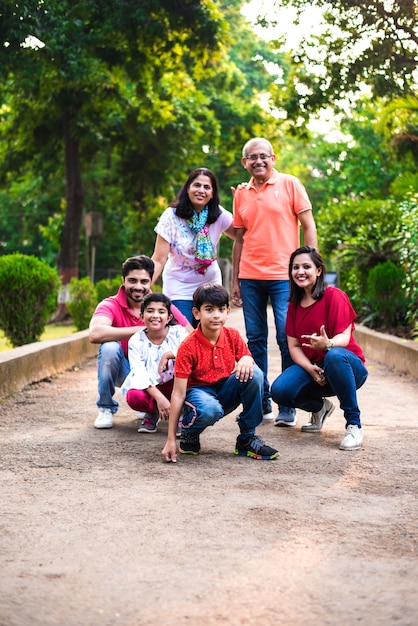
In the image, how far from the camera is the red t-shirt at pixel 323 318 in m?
6.49

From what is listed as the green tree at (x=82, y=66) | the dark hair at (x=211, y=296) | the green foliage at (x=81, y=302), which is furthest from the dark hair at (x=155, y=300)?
the green foliage at (x=81, y=302)

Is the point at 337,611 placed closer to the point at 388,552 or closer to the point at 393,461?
the point at 388,552

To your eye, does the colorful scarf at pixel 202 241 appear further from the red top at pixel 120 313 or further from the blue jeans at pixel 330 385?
the blue jeans at pixel 330 385

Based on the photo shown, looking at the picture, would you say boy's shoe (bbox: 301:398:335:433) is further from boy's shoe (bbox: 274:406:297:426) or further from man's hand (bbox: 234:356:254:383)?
man's hand (bbox: 234:356:254:383)

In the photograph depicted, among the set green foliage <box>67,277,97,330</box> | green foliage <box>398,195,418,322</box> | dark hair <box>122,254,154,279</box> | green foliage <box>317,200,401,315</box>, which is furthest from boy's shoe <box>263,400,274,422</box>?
green foliage <box>67,277,97,330</box>

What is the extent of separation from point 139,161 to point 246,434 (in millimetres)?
20736

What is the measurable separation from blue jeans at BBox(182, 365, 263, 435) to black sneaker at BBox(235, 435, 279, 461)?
58mm

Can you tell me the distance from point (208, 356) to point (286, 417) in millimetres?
1463

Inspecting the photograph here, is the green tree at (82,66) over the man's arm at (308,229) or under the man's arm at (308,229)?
over

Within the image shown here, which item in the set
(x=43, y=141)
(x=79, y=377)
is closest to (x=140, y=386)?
(x=79, y=377)

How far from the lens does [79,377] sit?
428 inches

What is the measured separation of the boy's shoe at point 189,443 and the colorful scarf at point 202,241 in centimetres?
174

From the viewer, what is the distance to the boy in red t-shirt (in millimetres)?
5812

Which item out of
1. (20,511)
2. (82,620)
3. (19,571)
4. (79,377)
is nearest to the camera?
(82,620)
